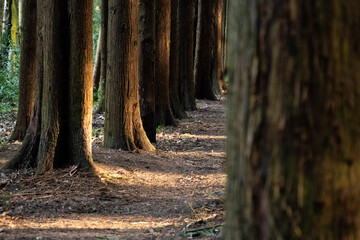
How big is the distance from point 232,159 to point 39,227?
363 cm

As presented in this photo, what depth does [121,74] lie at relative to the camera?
902 cm

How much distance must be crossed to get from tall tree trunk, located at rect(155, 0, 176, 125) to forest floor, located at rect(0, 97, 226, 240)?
135 inches

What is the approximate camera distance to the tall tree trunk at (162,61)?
12719 mm

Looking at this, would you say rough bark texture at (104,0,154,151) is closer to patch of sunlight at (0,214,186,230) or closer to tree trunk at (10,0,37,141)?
tree trunk at (10,0,37,141)

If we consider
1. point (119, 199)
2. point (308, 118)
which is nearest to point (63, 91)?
point (119, 199)

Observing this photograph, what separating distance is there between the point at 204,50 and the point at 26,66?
12.2 m

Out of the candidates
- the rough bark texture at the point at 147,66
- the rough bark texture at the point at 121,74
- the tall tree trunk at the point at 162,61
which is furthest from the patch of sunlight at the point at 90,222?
the tall tree trunk at the point at 162,61

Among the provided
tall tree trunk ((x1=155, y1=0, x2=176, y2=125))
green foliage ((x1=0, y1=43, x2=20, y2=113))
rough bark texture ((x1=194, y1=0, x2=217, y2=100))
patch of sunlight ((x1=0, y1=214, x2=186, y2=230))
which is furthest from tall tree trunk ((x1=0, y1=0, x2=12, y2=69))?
patch of sunlight ((x1=0, y1=214, x2=186, y2=230))

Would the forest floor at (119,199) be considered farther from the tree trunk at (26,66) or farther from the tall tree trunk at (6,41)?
the tall tree trunk at (6,41)

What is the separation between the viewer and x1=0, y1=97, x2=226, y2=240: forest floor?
516 centimetres

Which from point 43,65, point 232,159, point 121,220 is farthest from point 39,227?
point 232,159

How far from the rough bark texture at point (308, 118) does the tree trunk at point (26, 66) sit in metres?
8.43

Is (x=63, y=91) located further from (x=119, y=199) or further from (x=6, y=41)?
(x=6, y=41)

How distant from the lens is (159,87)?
Answer: 1298cm
